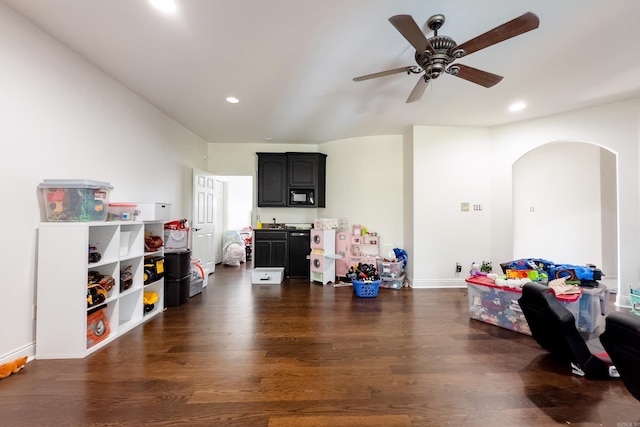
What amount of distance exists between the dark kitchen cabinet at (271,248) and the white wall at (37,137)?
7.54ft

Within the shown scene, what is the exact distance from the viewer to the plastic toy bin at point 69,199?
209 cm

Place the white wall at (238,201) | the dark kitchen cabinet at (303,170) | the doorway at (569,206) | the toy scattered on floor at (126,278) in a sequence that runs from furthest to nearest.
→ the white wall at (238,201)
the dark kitchen cabinet at (303,170)
the doorway at (569,206)
the toy scattered on floor at (126,278)

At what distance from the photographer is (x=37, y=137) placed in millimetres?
2098

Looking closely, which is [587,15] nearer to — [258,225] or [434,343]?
[434,343]

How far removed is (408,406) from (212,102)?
393 cm

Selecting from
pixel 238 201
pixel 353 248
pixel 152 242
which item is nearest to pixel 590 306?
pixel 353 248

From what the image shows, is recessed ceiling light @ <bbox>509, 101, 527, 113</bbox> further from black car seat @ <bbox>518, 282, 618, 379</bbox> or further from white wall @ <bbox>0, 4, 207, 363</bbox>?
white wall @ <bbox>0, 4, 207, 363</bbox>

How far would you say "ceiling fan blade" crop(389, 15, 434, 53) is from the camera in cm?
157

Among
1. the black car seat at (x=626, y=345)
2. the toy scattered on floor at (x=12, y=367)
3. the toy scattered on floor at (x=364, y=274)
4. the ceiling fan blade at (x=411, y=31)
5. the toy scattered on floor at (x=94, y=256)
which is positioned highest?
the ceiling fan blade at (x=411, y=31)

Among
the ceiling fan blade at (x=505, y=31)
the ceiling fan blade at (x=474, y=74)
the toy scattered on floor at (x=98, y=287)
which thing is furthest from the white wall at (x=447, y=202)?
the toy scattered on floor at (x=98, y=287)

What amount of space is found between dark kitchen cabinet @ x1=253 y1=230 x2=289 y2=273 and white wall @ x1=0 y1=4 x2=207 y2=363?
230 cm

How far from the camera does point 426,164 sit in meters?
4.28

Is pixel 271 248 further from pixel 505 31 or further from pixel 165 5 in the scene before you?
pixel 505 31

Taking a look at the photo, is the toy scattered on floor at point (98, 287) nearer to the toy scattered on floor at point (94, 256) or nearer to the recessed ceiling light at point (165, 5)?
the toy scattered on floor at point (94, 256)
